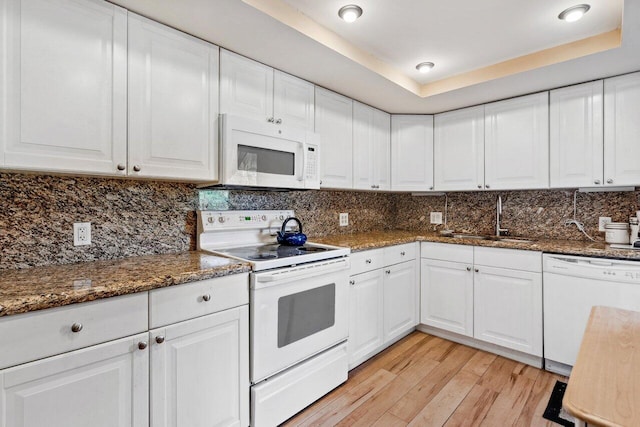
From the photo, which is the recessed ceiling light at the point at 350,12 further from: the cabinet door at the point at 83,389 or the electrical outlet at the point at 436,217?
the electrical outlet at the point at 436,217

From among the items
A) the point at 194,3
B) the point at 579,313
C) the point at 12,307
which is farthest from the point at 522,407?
the point at 194,3

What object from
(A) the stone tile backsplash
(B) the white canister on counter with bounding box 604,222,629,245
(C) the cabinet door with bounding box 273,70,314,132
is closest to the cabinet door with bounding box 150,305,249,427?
(A) the stone tile backsplash

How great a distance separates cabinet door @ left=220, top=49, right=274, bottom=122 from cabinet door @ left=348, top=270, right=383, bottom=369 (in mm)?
1316

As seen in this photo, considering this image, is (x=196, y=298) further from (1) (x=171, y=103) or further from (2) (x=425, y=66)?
(2) (x=425, y=66)

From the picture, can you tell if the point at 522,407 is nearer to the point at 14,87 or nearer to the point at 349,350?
the point at 349,350

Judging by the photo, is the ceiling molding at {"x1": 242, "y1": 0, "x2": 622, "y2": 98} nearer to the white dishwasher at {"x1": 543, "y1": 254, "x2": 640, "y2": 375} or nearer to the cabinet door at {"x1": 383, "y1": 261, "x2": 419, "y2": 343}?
the white dishwasher at {"x1": 543, "y1": 254, "x2": 640, "y2": 375}

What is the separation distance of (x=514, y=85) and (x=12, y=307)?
3.15 meters

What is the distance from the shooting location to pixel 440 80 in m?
2.67

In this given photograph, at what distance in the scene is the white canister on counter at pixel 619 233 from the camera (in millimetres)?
2326

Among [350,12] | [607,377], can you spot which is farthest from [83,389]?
[350,12]

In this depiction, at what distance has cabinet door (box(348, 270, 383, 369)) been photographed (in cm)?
227

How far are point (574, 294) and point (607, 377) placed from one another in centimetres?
182

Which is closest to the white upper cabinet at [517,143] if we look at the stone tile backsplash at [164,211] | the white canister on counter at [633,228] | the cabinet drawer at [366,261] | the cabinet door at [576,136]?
the cabinet door at [576,136]

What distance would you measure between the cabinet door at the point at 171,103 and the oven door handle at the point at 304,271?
67 cm
